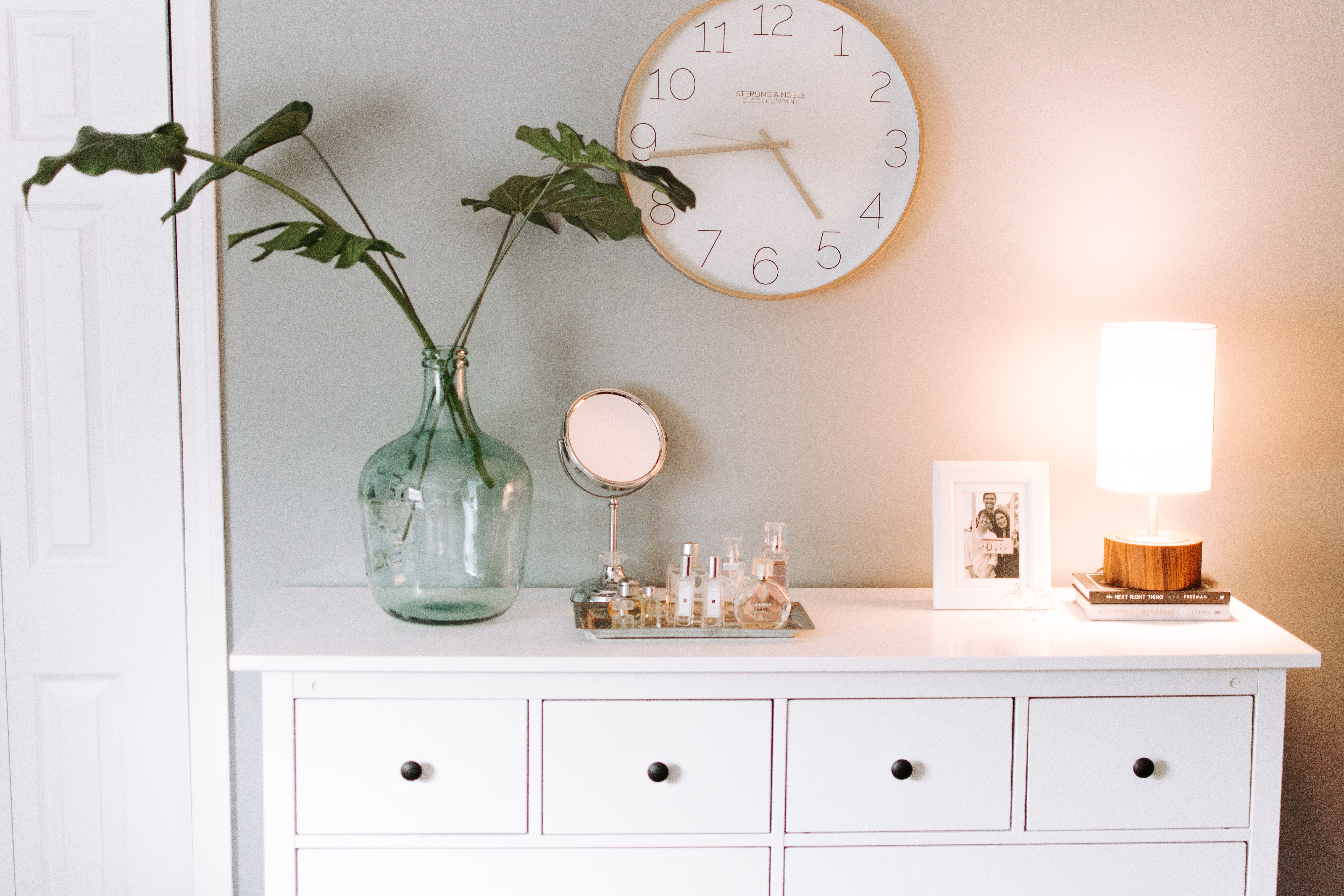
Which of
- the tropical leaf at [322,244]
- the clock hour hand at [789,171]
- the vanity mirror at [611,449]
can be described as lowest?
the vanity mirror at [611,449]

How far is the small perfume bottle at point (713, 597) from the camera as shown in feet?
5.29

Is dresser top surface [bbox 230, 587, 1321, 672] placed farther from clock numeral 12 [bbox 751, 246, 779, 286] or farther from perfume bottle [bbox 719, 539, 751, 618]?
clock numeral 12 [bbox 751, 246, 779, 286]

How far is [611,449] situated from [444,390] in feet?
0.98

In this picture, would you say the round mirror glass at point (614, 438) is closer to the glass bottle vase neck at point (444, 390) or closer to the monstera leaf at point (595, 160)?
the glass bottle vase neck at point (444, 390)

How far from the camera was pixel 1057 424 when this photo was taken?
191 cm

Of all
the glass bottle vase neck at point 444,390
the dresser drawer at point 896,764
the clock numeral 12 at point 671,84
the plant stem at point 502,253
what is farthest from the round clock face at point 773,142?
the dresser drawer at point 896,764

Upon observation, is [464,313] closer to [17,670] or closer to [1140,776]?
[17,670]

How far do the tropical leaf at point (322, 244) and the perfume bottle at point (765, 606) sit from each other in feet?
2.32

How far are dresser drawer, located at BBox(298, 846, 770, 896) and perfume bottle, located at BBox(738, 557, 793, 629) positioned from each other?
1.13 ft

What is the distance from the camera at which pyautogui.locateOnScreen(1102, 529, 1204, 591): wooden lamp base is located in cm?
174

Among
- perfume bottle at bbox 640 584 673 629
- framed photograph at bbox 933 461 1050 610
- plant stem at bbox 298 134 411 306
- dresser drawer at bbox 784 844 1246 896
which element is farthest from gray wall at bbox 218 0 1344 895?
dresser drawer at bbox 784 844 1246 896

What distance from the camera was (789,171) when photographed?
70.7 inches

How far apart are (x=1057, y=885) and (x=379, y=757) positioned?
1.00 m

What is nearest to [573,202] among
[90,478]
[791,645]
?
[791,645]
